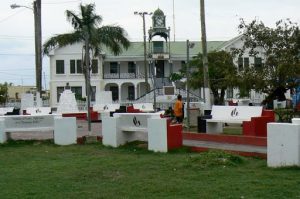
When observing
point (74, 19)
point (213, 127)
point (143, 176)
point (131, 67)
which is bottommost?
point (143, 176)

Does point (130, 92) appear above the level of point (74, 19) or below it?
below

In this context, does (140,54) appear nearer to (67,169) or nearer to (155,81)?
(155,81)

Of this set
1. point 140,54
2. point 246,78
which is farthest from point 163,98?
point 140,54

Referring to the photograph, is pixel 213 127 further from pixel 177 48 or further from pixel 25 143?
pixel 177 48

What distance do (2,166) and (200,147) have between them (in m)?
4.49

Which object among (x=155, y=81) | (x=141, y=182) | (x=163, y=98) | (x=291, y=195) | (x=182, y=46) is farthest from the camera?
(x=182, y=46)

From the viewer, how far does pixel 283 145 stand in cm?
983

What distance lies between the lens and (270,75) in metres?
20.4

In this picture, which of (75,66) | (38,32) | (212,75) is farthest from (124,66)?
(38,32)

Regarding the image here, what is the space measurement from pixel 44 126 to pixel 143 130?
3.70 m

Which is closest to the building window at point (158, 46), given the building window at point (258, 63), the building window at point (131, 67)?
the building window at point (131, 67)

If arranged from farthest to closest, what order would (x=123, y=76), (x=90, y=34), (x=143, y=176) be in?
(x=123, y=76) → (x=90, y=34) → (x=143, y=176)

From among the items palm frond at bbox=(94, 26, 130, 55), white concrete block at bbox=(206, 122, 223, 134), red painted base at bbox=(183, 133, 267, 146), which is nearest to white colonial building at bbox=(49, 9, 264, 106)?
palm frond at bbox=(94, 26, 130, 55)

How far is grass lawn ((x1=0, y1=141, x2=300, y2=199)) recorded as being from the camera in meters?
7.96
